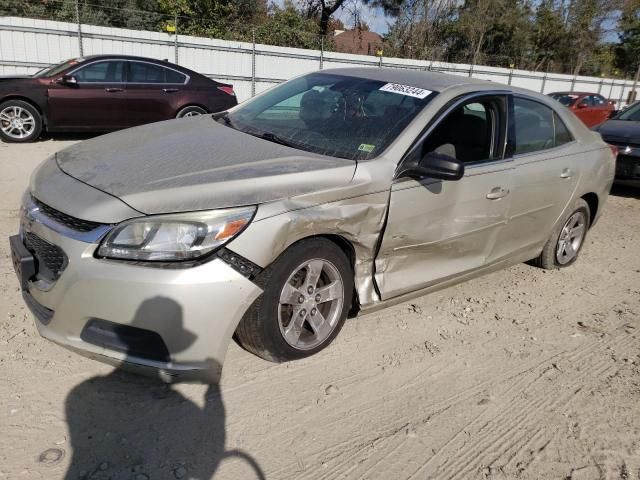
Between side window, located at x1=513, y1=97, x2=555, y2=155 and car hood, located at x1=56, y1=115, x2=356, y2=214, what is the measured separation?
1648 millimetres

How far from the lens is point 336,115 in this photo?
3637mm

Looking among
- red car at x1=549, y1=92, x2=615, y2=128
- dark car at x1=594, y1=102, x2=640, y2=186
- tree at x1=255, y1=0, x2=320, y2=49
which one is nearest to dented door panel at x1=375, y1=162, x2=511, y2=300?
dark car at x1=594, y1=102, x2=640, y2=186

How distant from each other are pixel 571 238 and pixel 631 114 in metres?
5.60

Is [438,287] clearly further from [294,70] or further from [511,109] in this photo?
[294,70]

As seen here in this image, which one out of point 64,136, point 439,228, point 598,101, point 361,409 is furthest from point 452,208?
point 598,101

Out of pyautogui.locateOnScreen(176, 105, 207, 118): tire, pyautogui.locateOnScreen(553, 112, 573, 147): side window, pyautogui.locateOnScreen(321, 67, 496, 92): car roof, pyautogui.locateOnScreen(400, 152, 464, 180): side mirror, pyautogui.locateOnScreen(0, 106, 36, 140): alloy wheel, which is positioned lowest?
pyautogui.locateOnScreen(0, 106, 36, 140): alloy wheel

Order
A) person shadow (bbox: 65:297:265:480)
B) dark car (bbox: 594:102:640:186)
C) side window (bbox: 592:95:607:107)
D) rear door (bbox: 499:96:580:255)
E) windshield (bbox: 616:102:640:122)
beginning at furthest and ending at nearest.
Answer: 1. side window (bbox: 592:95:607:107)
2. windshield (bbox: 616:102:640:122)
3. dark car (bbox: 594:102:640:186)
4. rear door (bbox: 499:96:580:255)
5. person shadow (bbox: 65:297:265:480)

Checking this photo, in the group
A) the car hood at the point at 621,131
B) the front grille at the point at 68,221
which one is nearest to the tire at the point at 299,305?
the front grille at the point at 68,221

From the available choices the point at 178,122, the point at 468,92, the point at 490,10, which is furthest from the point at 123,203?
the point at 490,10

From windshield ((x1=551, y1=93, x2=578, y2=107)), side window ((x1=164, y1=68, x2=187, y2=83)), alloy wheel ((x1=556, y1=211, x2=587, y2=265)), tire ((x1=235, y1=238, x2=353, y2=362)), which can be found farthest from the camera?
windshield ((x1=551, y1=93, x2=578, y2=107))

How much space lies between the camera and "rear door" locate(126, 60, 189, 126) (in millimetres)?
9602

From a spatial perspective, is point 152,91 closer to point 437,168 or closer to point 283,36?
point 437,168

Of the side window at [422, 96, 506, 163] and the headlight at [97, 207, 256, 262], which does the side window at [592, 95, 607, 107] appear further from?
the headlight at [97, 207, 256, 262]

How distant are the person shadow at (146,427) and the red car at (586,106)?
16402mm
